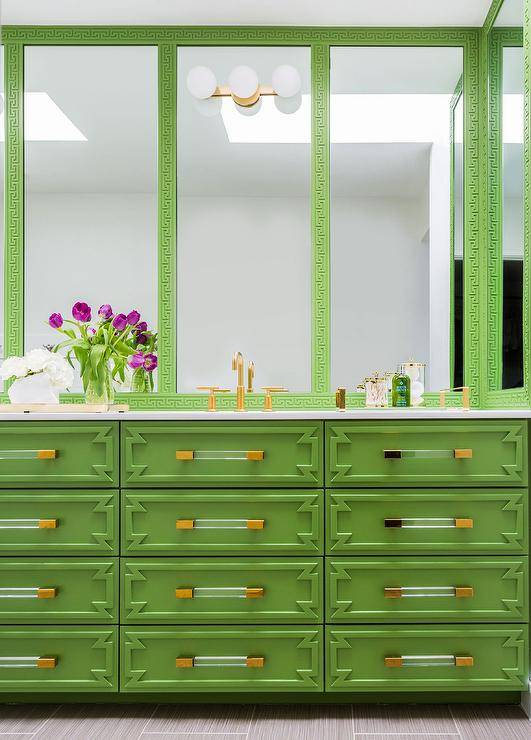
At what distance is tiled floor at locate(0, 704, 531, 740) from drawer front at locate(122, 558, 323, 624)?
311 mm

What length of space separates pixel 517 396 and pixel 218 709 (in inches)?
57.1

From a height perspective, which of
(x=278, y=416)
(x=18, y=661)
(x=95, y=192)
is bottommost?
(x=18, y=661)

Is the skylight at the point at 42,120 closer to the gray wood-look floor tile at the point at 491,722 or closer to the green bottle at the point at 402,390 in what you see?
the green bottle at the point at 402,390

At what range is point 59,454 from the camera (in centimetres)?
211

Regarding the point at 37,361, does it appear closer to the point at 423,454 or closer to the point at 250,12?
the point at 423,454

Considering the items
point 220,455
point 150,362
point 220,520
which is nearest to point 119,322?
point 150,362

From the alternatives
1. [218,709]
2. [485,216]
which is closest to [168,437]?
[218,709]

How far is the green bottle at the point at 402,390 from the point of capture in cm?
254

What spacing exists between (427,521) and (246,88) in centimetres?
178

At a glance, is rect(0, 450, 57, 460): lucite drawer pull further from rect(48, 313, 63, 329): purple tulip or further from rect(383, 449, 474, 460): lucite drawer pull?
rect(383, 449, 474, 460): lucite drawer pull

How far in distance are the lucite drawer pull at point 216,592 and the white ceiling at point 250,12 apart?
7.07ft

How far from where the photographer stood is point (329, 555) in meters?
2.08

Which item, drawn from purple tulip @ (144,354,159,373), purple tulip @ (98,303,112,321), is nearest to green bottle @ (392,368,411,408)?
purple tulip @ (144,354,159,373)

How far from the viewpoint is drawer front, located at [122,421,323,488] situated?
82.3 inches
